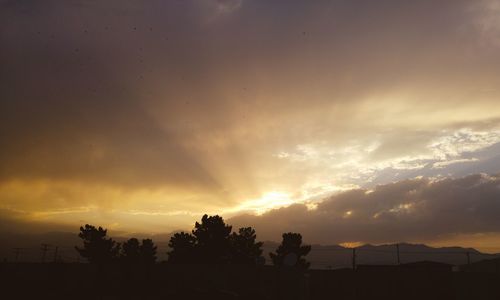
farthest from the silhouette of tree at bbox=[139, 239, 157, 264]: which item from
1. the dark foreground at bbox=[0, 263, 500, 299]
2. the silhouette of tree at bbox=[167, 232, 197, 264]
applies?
the dark foreground at bbox=[0, 263, 500, 299]

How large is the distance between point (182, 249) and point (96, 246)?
82.3ft

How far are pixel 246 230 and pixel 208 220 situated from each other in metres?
10.3

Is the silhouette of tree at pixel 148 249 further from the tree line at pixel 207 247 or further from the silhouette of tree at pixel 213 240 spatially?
the silhouette of tree at pixel 213 240

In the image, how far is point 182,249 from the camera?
7725cm

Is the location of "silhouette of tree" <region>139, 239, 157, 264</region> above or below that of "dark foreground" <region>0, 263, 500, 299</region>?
above

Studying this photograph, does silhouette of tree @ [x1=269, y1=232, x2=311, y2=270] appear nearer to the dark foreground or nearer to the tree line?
the tree line

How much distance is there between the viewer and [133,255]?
92938mm

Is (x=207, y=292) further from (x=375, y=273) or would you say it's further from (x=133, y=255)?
(x=133, y=255)

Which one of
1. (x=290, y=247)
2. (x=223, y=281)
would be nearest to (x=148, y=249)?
(x=290, y=247)

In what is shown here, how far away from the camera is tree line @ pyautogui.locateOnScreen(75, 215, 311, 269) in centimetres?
7575

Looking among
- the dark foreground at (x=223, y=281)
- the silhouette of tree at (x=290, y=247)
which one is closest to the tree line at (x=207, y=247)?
the silhouette of tree at (x=290, y=247)

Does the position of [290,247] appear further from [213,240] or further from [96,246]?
[96,246]

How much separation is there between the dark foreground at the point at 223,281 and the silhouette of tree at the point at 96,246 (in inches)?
1915

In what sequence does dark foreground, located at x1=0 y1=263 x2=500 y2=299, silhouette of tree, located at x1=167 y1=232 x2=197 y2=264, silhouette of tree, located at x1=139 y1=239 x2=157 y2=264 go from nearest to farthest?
1. dark foreground, located at x1=0 y1=263 x2=500 y2=299
2. silhouette of tree, located at x1=167 y1=232 x2=197 y2=264
3. silhouette of tree, located at x1=139 y1=239 x2=157 y2=264
